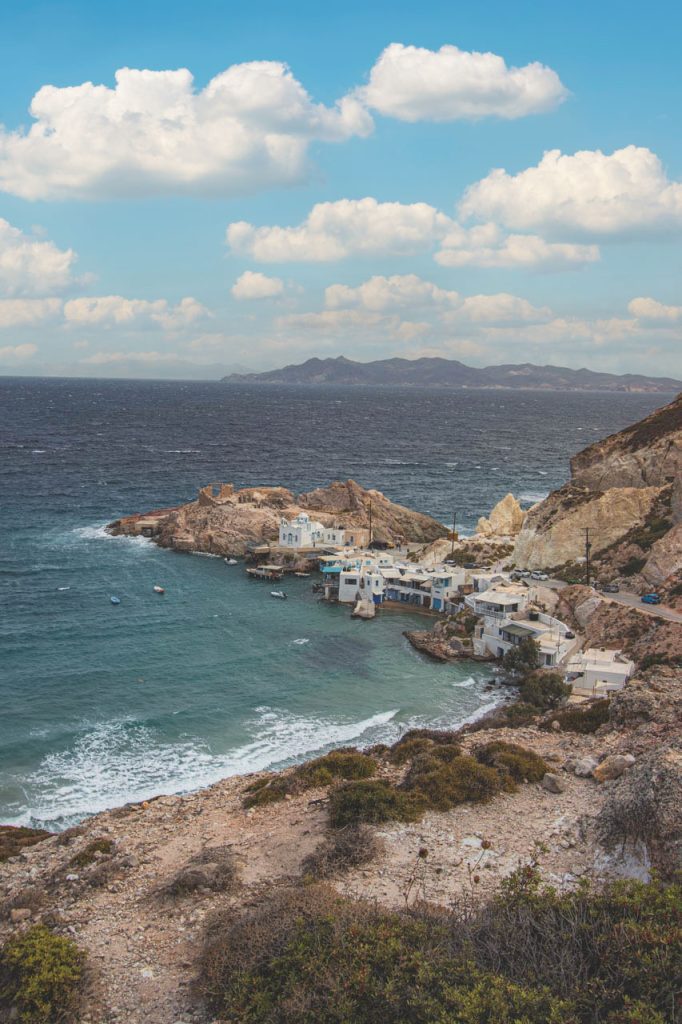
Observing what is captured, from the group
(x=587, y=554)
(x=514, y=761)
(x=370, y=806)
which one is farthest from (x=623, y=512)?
(x=370, y=806)

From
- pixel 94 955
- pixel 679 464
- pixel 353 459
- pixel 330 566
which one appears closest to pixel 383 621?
pixel 330 566

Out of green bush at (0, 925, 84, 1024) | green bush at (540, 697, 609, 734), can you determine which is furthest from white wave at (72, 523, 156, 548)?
green bush at (0, 925, 84, 1024)

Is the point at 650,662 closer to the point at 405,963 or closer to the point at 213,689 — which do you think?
the point at 213,689

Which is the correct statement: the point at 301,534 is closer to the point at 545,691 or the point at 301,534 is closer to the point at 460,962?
the point at 545,691

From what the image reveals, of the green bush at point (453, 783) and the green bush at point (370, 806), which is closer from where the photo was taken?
the green bush at point (370, 806)

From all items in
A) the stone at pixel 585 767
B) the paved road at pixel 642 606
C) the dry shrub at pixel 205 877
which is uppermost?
the paved road at pixel 642 606

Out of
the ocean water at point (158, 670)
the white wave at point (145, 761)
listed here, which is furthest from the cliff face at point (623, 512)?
the white wave at point (145, 761)

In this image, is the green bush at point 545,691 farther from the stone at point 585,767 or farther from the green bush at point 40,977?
the green bush at point 40,977

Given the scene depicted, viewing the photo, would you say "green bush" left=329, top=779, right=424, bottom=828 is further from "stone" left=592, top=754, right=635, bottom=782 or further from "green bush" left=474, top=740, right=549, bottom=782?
"stone" left=592, top=754, right=635, bottom=782
